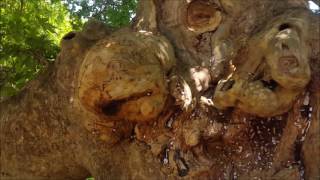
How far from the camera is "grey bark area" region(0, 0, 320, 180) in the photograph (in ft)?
10.0

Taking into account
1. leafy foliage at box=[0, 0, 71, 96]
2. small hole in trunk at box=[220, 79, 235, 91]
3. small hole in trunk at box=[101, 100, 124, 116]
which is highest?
leafy foliage at box=[0, 0, 71, 96]

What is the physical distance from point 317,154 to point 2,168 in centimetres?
222

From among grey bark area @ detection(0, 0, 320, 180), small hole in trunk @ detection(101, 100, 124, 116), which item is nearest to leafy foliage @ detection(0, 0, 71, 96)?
grey bark area @ detection(0, 0, 320, 180)

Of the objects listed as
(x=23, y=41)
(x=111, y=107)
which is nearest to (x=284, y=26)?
(x=111, y=107)

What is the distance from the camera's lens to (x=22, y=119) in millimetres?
3818

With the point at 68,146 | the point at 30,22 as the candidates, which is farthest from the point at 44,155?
the point at 30,22

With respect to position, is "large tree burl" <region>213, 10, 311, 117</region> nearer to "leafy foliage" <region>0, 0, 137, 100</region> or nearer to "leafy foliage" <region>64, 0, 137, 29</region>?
"leafy foliage" <region>0, 0, 137, 100</region>

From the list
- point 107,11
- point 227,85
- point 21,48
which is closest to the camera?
point 227,85

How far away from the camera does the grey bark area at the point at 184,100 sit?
10.0 ft

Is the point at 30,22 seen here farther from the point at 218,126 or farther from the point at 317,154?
the point at 317,154

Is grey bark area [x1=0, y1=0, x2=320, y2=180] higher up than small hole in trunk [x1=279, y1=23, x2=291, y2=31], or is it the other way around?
small hole in trunk [x1=279, y1=23, x2=291, y2=31]

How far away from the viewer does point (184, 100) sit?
3.19 m

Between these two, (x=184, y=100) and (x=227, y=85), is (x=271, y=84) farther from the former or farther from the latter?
(x=184, y=100)

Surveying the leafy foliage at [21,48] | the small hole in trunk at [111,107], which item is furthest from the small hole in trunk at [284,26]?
the leafy foliage at [21,48]
